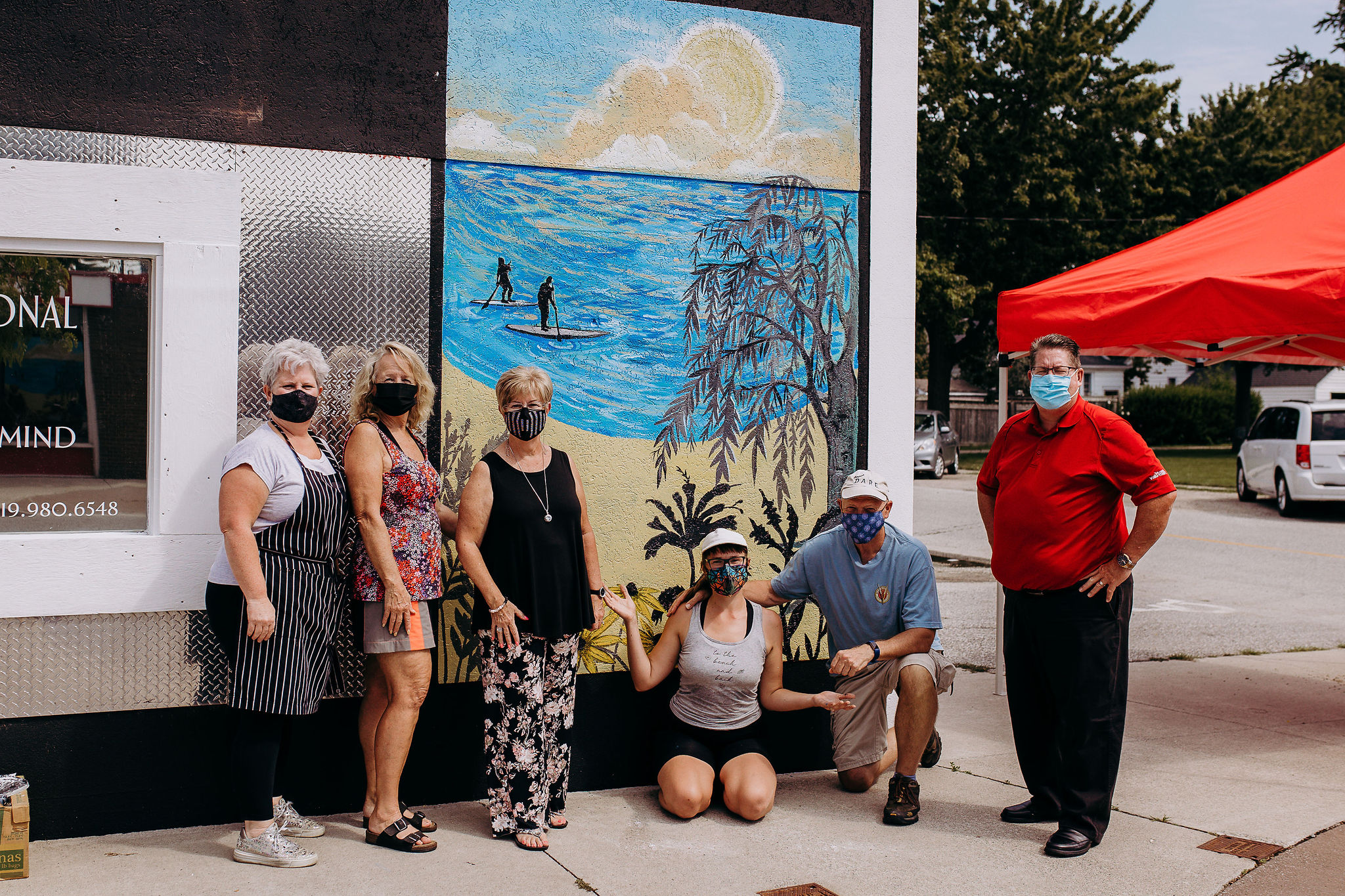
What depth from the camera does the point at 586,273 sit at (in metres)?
5.39

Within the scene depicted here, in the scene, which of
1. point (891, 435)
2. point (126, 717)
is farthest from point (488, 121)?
point (126, 717)

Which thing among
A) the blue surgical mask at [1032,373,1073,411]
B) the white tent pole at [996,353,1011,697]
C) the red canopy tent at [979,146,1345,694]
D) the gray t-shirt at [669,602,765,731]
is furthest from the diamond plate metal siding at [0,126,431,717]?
the white tent pole at [996,353,1011,697]

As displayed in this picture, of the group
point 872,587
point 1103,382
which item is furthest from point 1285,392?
point 872,587

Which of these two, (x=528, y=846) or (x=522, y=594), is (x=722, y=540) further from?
(x=528, y=846)

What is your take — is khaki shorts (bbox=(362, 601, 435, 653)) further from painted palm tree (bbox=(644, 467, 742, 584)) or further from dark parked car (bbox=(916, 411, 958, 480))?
dark parked car (bbox=(916, 411, 958, 480))

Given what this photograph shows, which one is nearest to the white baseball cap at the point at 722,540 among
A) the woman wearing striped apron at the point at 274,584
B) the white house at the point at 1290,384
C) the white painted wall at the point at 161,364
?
the woman wearing striped apron at the point at 274,584

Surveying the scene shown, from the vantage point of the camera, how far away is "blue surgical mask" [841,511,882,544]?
17.1 feet

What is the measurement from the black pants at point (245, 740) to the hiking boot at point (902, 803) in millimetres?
2483

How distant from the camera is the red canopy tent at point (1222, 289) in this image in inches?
215

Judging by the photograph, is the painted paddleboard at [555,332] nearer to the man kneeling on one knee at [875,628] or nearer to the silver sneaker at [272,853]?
the man kneeling on one knee at [875,628]

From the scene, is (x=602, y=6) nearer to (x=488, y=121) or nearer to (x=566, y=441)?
(x=488, y=121)

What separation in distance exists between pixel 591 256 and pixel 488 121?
734 millimetres

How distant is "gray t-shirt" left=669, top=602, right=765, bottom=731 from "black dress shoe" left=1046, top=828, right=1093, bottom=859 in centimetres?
134

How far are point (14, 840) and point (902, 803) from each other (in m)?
3.37
